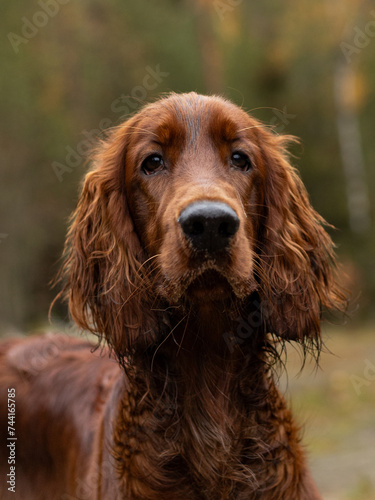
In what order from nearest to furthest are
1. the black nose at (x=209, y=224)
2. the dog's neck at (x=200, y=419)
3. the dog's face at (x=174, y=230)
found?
the black nose at (x=209, y=224) < the dog's face at (x=174, y=230) < the dog's neck at (x=200, y=419)

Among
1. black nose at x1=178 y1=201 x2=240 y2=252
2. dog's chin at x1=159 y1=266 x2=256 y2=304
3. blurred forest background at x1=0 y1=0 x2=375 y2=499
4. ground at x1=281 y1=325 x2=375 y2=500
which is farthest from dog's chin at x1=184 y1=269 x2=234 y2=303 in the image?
blurred forest background at x1=0 y1=0 x2=375 y2=499

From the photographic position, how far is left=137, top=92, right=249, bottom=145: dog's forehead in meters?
2.94

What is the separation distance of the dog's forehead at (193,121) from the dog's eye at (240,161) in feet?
0.25

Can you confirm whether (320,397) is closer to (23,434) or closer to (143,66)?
(23,434)

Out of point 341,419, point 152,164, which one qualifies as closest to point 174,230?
point 152,164

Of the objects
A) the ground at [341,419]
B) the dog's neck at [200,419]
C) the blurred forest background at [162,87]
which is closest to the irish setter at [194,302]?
the dog's neck at [200,419]

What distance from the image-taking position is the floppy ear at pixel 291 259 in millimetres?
2984

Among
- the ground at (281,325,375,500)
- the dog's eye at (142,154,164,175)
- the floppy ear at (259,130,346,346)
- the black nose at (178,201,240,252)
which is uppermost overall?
the dog's eye at (142,154,164,175)

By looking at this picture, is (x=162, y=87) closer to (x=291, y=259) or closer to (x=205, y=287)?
(x=291, y=259)

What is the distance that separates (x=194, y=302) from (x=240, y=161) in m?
0.69

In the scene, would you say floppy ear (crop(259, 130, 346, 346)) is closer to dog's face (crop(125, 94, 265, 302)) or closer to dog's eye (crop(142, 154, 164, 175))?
dog's face (crop(125, 94, 265, 302))

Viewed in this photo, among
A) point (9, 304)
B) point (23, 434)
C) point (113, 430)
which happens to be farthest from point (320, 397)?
point (9, 304)

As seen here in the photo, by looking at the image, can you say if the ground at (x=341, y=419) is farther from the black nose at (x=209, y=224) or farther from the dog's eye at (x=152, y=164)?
the dog's eye at (x=152, y=164)

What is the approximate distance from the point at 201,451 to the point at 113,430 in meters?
0.41
